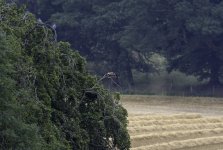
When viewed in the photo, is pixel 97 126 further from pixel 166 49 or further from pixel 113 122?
pixel 166 49

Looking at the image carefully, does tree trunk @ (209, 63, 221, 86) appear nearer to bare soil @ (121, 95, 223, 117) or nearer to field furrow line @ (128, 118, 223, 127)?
bare soil @ (121, 95, 223, 117)

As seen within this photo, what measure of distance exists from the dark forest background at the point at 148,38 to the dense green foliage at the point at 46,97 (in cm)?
3297

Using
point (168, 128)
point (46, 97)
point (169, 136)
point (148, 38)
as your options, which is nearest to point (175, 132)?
point (169, 136)

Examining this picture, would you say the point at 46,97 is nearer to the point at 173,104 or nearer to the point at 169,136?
the point at 169,136

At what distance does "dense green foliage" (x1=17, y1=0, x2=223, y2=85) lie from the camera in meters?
54.9

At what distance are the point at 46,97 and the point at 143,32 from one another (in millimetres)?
40392

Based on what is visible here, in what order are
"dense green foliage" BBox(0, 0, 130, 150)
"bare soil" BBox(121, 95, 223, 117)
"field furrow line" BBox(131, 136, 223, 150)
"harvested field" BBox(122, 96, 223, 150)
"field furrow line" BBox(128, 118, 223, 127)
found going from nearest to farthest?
1. "dense green foliage" BBox(0, 0, 130, 150)
2. "field furrow line" BBox(131, 136, 223, 150)
3. "harvested field" BBox(122, 96, 223, 150)
4. "field furrow line" BBox(128, 118, 223, 127)
5. "bare soil" BBox(121, 95, 223, 117)

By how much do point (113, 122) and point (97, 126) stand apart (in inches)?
27.1

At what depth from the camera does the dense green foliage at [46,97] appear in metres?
16.1

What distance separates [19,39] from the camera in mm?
18812

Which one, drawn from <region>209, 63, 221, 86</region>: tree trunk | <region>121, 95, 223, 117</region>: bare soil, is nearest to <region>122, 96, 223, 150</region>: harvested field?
<region>121, 95, 223, 117</region>: bare soil

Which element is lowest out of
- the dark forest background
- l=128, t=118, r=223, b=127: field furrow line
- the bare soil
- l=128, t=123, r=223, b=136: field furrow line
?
l=128, t=123, r=223, b=136: field furrow line

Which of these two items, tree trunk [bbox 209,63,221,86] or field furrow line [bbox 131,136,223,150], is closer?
field furrow line [bbox 131,136,223,150]

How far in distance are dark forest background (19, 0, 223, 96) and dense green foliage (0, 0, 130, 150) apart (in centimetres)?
3297
